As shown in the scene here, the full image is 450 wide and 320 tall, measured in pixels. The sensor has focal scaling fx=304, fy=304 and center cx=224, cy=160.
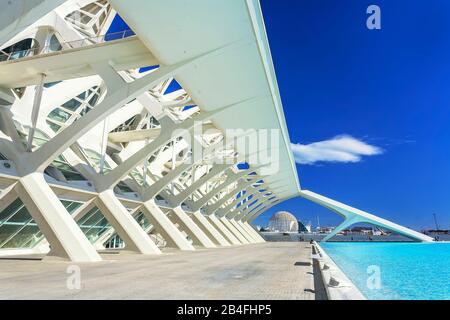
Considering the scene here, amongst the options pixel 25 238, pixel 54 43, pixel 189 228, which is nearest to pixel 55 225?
pixel 25 238

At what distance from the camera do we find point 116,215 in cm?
1303

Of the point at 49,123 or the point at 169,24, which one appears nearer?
the point at 169,24

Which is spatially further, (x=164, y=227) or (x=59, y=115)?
(x=164, y=227)

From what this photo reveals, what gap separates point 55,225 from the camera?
9422mm

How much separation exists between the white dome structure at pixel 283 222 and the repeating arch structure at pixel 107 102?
77.9 metres

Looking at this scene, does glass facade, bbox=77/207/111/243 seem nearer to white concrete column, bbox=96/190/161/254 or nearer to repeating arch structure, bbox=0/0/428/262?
repeating arch structure, bbox=0/0/428/262

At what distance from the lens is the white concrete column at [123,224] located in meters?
13.0

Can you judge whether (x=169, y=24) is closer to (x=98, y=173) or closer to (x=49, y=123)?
(x=98, y=173)

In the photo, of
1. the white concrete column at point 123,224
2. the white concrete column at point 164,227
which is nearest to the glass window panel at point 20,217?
the white concrete column at point 123,224

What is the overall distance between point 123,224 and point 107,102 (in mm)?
5576

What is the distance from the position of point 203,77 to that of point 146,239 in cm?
741

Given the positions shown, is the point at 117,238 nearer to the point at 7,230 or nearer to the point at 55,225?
the point at 7,230

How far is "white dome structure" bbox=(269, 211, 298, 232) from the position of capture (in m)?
93.4
